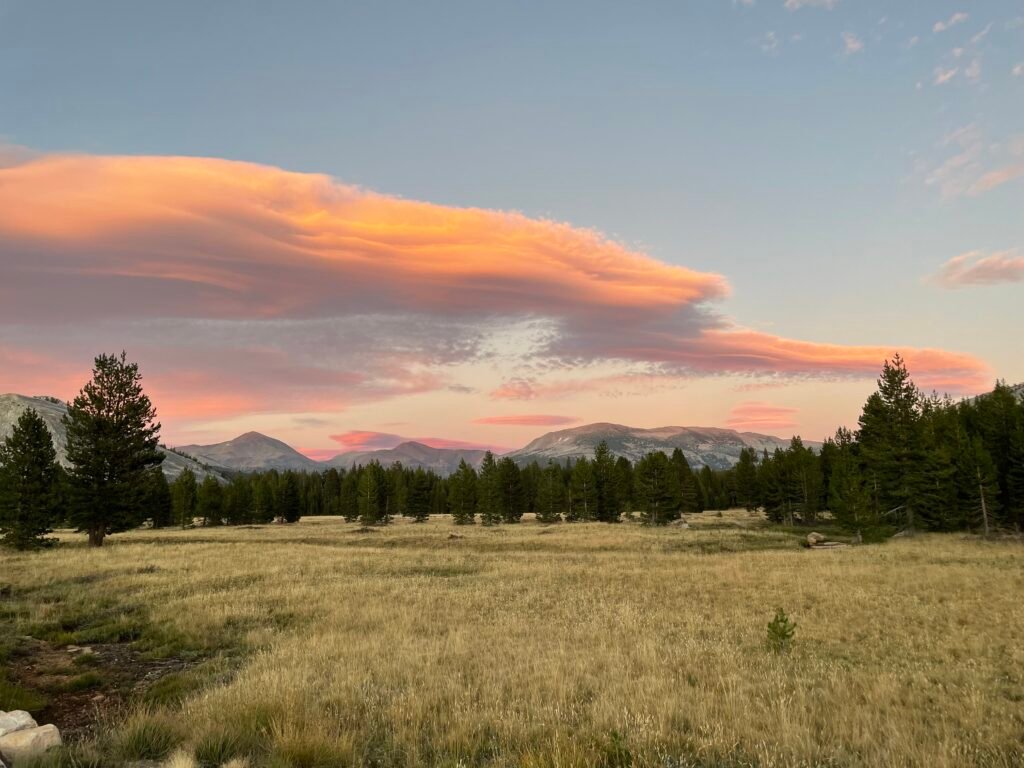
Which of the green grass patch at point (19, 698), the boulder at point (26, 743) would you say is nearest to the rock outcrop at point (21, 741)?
the boulder at point (26, 743)

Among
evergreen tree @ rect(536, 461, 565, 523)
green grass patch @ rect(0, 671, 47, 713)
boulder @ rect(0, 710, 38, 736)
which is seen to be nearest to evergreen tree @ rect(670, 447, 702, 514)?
evergreen tree @ rect(536, 461, 565, 523)

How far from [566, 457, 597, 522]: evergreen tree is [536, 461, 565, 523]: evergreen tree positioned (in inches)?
72.6

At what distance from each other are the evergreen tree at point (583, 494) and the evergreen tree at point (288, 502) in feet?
156

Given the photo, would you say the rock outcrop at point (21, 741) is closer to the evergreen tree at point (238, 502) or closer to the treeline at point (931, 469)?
the treeline at point (931, 469)

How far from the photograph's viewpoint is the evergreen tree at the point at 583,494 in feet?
258

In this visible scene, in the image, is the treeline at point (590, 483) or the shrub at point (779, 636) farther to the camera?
the treeline at point (590, 483)

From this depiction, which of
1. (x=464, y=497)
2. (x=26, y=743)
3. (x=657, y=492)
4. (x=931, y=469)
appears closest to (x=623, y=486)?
(x=657, y=492)

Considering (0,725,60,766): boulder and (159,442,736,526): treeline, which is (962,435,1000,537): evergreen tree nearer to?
(159,442,736,526): treeline

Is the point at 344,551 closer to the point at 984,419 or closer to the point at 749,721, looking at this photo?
the point at 749,721

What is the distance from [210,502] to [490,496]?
1608 inches

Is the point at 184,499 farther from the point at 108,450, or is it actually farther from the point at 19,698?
the point at 19,698

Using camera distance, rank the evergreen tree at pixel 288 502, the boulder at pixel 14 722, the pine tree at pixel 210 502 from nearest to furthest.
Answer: the boulder at pixel 14 722, the pine tree at pixel 210 502, the evergreen tree at pixel 288 502

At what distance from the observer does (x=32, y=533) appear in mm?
35031

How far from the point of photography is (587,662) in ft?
34.5
